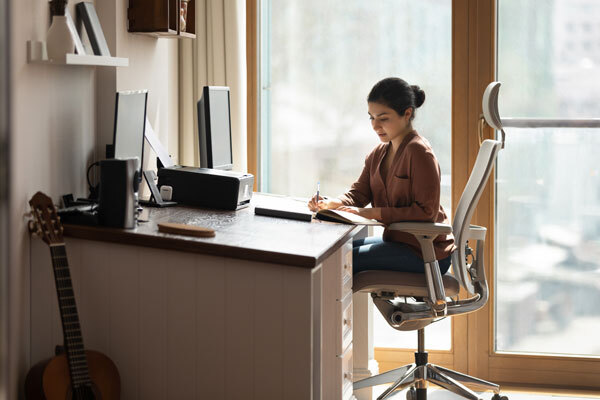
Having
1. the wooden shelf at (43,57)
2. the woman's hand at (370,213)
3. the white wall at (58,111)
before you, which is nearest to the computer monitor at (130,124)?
the white wall at (58,111)

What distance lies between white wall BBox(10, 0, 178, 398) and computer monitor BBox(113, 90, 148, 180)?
0.11 metres

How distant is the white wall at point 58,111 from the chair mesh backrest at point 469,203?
50.3 inches

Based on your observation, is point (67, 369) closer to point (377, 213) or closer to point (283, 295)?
point (283, 295)

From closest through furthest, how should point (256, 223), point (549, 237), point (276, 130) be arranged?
1. point (256, 223)
2. point (549, 237)
3. point (276, 130)

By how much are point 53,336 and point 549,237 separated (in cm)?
225

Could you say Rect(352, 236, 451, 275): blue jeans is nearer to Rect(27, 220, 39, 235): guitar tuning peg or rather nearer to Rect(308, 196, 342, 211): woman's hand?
Rect(308, 196, 342, 211): woman's hand

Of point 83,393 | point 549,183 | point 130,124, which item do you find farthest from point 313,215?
point 549,183

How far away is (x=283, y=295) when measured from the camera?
2135mm

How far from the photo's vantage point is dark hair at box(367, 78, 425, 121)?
9.58 feet

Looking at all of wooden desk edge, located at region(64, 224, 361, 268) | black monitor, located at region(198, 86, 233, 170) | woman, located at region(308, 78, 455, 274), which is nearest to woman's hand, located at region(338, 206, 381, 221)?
woman, located at region(308, 78, 455, 274)

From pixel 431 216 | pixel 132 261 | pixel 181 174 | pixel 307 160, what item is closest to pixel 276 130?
pixel 307 160

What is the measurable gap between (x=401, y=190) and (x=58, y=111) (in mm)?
1237

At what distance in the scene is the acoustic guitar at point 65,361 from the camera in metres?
2.15

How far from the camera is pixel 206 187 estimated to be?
9.52 ft
